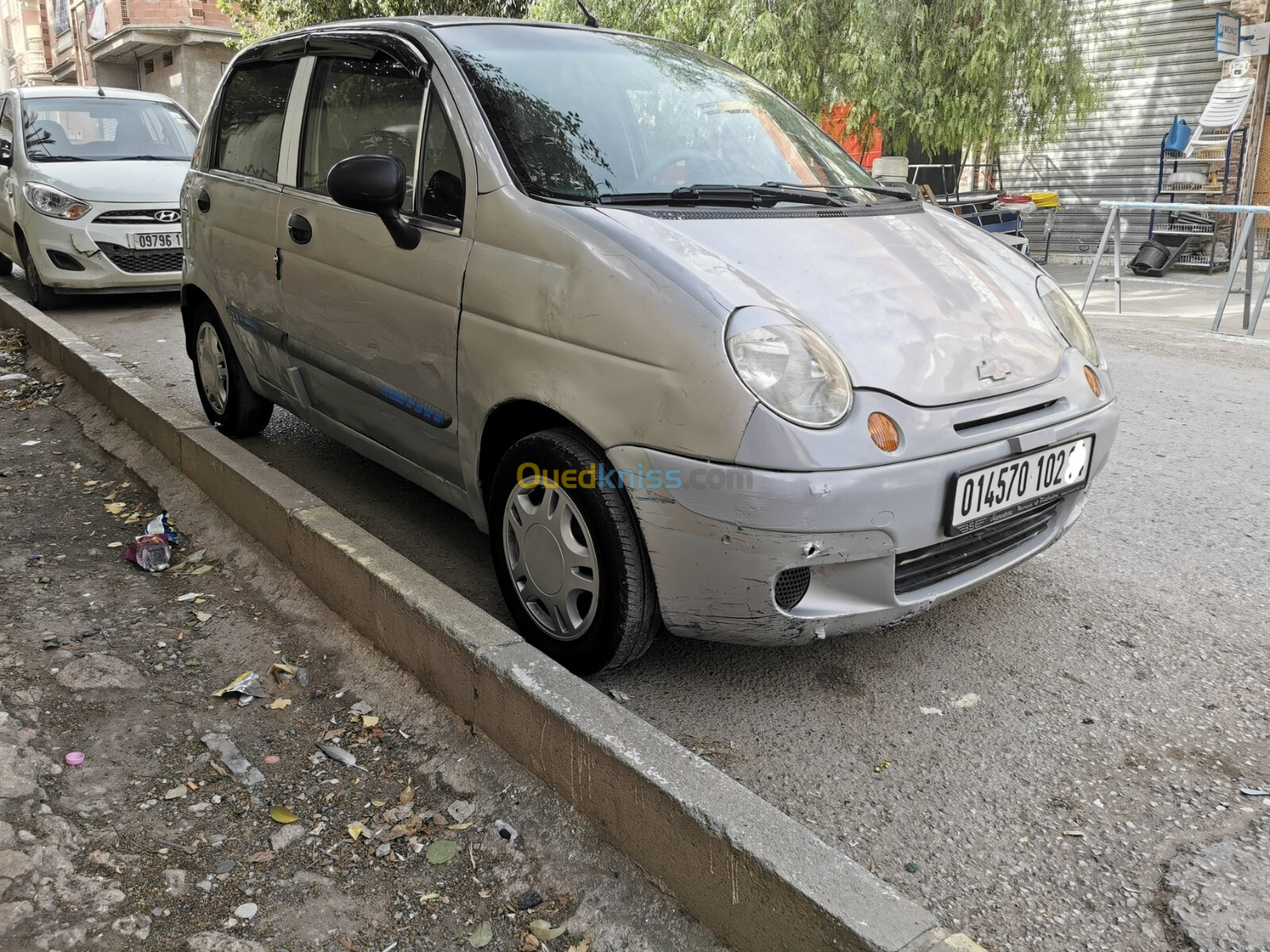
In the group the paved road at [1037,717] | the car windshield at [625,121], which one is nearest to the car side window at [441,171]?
the car windshield at [625,121]

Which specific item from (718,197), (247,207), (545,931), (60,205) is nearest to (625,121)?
(718,197)

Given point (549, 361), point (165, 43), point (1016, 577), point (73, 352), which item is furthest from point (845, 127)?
point (165, 43)

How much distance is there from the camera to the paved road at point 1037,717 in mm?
2170

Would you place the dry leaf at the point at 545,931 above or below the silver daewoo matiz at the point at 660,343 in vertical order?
below

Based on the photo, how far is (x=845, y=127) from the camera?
13414 mm

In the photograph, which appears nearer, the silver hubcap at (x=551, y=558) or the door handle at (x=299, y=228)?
the silver hubcap at (x=551, y=558)

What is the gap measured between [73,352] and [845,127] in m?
10.0

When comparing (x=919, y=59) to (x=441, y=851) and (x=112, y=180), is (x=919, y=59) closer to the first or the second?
(x=112, y=180)

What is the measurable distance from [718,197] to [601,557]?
110cm

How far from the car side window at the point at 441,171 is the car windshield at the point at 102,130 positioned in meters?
7.53

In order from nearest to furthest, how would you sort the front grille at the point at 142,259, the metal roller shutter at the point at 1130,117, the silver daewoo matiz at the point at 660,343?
the silver daewoo matiz at the point at 660,343 < the front grille at the point at 142,259 < the metal roller shutter at the point at 1130,117

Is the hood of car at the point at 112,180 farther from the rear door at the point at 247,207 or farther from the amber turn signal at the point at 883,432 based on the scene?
the amber turn signal at the point at 883,432

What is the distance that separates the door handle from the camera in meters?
3.79

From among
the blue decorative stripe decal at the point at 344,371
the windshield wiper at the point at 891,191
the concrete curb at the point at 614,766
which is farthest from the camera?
the windshield wiper at the point at 891,191
